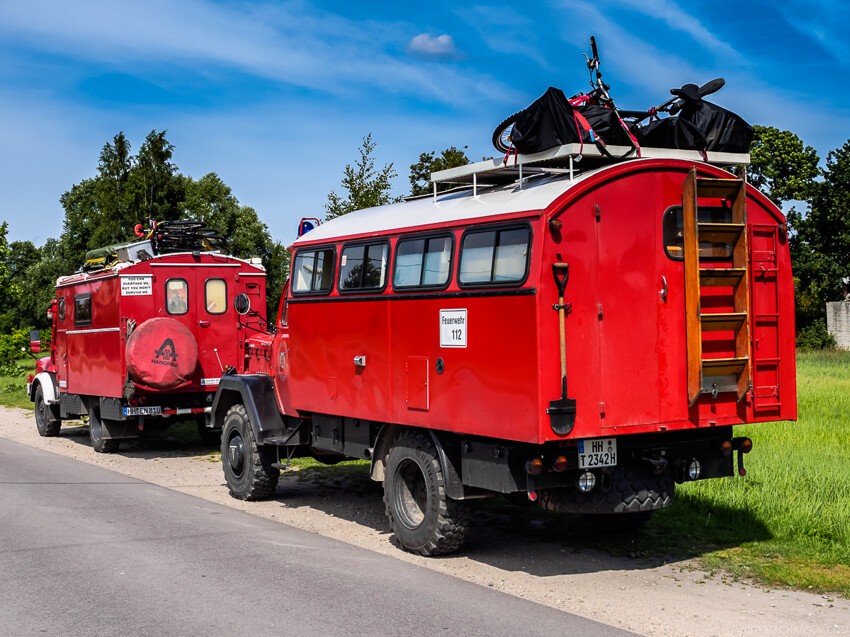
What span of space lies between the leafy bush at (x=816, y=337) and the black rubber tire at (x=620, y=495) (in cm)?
4438

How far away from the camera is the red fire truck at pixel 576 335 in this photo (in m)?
7.67

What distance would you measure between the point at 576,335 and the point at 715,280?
1.33 meters

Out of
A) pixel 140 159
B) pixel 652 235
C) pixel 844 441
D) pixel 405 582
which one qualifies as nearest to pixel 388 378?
pixel 405 582

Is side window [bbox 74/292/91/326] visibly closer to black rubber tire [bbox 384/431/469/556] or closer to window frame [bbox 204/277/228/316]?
window frame [bbox 204/277/228/316]

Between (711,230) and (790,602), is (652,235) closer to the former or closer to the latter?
(711,230)

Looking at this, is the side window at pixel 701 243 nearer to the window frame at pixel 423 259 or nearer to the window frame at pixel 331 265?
the window frame at pixel 423 259

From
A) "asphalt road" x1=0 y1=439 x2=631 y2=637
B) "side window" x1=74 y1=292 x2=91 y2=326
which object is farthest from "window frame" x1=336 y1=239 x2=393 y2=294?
"side window" x1=74 y1=292 x2=91 y2=326

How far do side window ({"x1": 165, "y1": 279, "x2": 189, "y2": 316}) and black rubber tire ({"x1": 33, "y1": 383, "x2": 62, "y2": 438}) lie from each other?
4.94m

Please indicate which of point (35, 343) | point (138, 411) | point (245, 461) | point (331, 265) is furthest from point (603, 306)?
point (35, 343)

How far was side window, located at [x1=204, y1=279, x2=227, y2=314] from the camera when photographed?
17.1m

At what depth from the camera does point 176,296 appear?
55.2ft

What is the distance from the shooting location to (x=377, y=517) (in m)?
10.9

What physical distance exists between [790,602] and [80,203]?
217 feet

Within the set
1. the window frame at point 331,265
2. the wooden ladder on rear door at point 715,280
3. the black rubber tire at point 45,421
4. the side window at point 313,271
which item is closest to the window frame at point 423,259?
the window frame at point 331,265
